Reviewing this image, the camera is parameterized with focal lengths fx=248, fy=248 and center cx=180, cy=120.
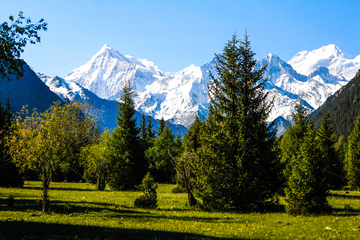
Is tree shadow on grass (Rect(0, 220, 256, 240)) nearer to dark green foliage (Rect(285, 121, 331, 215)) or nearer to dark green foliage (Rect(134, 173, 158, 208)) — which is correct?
dark green foliage (Rect(134, 173, 158, 208))

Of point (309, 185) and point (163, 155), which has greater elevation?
point (163, 155)

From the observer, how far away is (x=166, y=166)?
247 feet

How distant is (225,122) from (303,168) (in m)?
6.14

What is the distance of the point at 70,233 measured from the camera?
9812mm

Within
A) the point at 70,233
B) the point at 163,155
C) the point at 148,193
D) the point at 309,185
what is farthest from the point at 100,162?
the point at 163,155

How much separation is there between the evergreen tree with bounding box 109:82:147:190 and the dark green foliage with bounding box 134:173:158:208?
2030 centimetres

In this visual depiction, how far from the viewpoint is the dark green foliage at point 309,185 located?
1479cm

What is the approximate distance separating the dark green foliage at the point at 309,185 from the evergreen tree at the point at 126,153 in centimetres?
2938

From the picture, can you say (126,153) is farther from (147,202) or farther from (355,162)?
(355,162)

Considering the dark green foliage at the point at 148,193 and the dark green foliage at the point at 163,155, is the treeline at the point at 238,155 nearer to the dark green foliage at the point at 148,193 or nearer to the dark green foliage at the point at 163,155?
Answer: the dark green foliage at the point at 148,193

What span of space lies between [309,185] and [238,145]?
523 cm

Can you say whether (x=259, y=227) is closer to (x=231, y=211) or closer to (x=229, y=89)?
(x=231, y=211)

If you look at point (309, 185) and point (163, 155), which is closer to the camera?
point (309, 185)

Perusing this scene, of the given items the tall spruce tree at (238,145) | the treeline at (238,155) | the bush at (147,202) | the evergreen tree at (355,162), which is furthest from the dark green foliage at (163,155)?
the tall spruce tree at (238,145)
